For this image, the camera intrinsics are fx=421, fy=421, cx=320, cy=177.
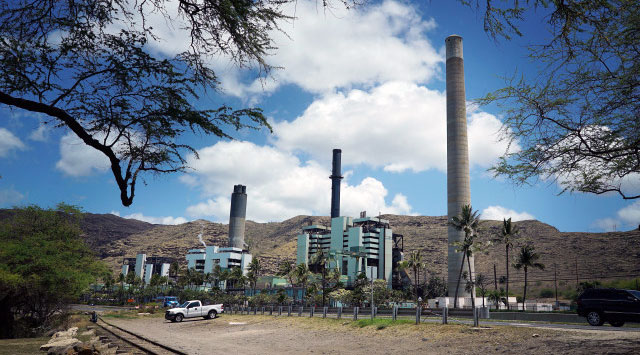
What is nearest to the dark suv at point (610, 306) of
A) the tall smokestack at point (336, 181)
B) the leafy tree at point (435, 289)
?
the leafy tree at point (435, 289)

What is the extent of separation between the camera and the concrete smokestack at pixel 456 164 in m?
75.2

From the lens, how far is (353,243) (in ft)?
441

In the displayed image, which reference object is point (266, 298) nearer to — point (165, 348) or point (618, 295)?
point (165, 348)

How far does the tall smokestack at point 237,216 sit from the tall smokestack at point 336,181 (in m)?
46.6

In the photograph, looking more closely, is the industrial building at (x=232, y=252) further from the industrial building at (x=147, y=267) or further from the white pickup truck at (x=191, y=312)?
the white pickup truck at (x=191, y=312)

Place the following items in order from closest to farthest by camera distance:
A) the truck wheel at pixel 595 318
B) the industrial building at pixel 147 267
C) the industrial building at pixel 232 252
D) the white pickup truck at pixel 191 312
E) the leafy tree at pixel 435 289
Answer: the truck wheel at pixel 595 318, the white pickup truck at pixel 191 312, the leafy tree at pixel 435 289, the industrial building at pixel 232 252, the industrial building at pixel 147 267

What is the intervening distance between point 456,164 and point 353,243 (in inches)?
2542

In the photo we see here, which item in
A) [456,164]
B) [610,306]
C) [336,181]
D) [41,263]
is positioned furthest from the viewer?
[336,181]

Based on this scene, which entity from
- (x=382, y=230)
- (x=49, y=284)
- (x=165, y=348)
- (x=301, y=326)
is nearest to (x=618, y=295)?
(x=301, y=326)

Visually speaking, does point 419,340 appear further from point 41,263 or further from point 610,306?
point 41,263

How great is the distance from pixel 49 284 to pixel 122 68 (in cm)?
3170

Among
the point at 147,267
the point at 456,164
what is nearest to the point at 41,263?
the point at 456,164

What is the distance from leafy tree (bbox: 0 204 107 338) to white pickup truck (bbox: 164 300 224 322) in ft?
32.2

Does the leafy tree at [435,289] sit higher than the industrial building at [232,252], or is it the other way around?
the industrial building at [232,252]
